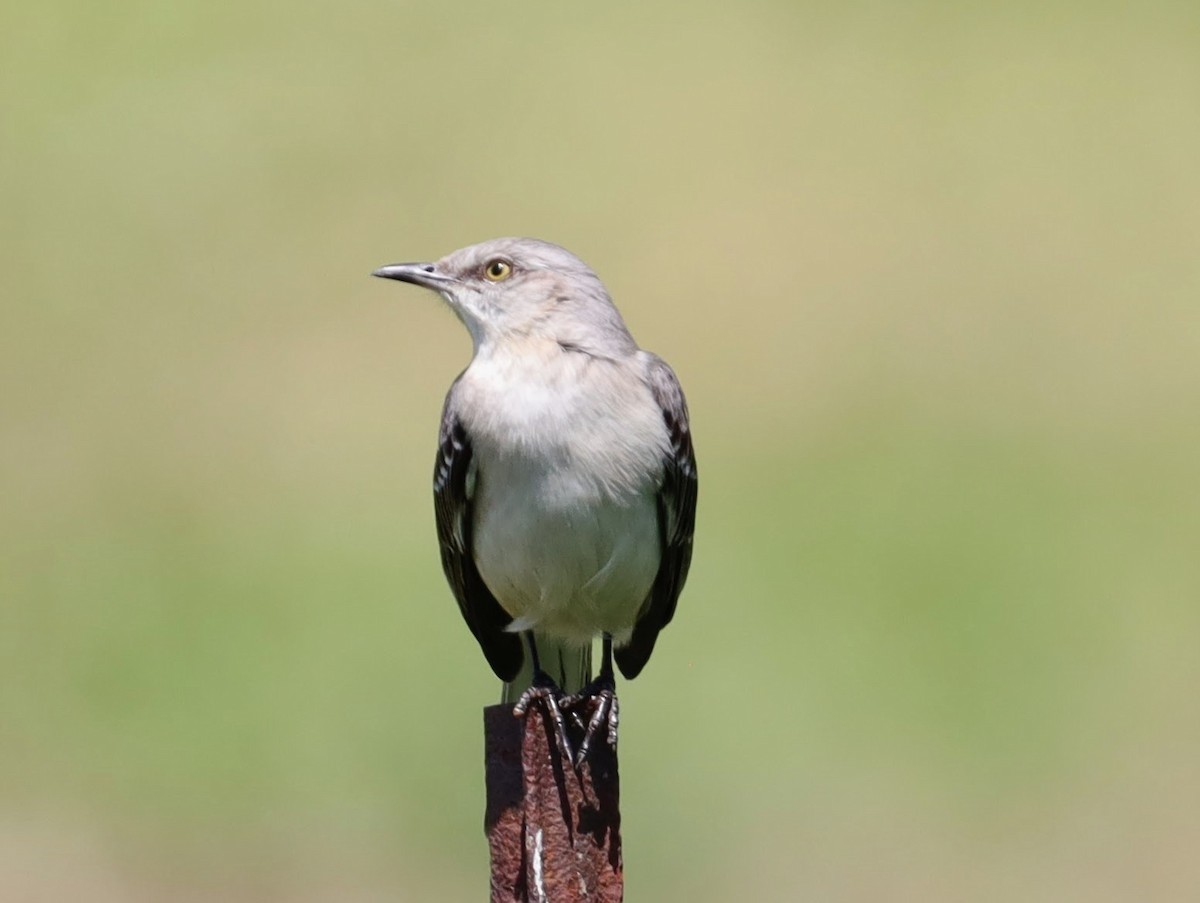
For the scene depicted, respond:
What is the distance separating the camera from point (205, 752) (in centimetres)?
1127

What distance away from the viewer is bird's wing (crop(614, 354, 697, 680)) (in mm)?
7008

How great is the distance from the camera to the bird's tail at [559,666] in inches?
301

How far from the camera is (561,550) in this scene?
684cm

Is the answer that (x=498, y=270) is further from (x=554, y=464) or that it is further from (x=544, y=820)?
(x=544, y=820)

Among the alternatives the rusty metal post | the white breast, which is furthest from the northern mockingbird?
the rusty metal post

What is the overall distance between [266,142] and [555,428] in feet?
34.9

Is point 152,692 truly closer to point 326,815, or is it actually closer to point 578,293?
point 326,815

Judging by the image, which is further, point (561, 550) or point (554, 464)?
point (561, 550)

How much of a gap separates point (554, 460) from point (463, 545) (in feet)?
2.22

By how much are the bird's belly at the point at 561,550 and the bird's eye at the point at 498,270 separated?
861 millimetres

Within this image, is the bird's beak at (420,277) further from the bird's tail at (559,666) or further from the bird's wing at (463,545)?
the bird's tail at (559,666)

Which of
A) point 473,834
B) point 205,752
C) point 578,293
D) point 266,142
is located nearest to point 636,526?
point 578,293

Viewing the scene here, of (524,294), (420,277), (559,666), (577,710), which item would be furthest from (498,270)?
(577,710)

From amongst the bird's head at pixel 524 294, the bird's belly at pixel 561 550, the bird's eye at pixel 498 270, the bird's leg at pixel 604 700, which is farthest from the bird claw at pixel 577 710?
the bird's eye at pixel 498 270
